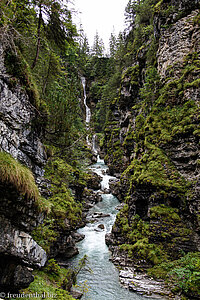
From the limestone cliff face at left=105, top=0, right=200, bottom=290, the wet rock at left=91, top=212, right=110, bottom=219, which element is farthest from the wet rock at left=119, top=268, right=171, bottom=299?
the wet rock at left=91, top=212, right=110, bottom=219

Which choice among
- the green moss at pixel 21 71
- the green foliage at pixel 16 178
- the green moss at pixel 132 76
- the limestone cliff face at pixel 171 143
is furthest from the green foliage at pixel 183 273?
the green moss at pixel 132 76

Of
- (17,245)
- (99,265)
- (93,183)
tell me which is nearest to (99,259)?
(99,265)

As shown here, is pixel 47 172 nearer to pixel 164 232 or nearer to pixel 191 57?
pixel 164 232

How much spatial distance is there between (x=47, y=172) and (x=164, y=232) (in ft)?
26.8

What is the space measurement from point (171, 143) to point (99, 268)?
32.1 ft

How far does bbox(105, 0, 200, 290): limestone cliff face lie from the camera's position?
9953mm

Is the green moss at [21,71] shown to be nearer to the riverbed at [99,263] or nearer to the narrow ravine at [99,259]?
the narrow ravine at [99,259]

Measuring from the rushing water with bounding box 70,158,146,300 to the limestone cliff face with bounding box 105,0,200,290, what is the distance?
1.10 m

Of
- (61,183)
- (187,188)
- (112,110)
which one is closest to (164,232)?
(187,188)

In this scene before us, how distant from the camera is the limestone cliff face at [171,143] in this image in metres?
9.95

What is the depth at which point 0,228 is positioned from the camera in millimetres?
3957

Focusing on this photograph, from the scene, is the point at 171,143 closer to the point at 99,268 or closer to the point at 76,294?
the point at 99,268

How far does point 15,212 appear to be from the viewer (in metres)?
4.38

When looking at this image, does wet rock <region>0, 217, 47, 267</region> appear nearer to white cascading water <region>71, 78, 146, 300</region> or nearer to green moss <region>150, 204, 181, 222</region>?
white cascading water <region>71, 78, 146, 300</region>
